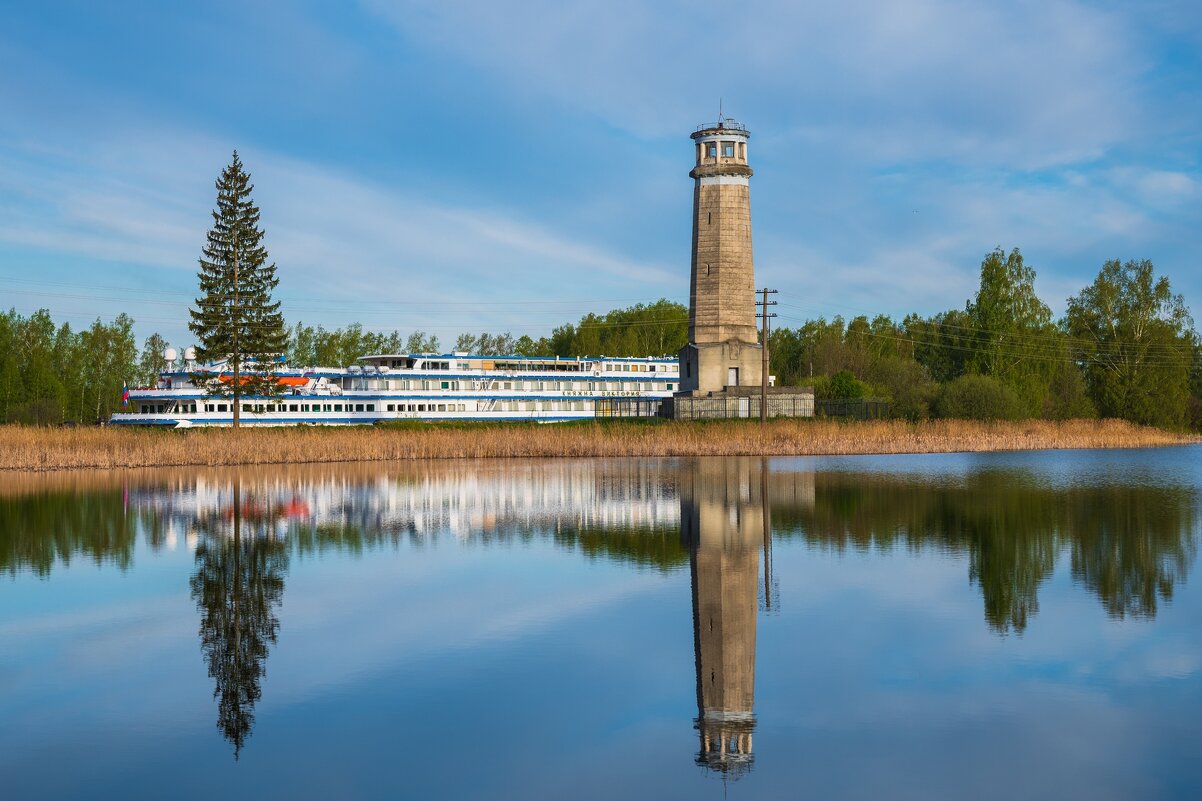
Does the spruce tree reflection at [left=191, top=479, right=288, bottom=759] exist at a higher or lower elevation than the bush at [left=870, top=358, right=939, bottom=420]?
lower

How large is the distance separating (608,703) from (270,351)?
5471cm

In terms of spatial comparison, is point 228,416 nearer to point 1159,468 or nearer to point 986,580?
point 1159,468

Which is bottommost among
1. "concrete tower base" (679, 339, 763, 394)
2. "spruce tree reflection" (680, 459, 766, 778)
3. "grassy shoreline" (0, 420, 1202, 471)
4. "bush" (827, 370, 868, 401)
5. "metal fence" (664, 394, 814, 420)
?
"spruce tree reflection" (680, 459, 766, 778)

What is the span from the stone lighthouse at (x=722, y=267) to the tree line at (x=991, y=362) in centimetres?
1038

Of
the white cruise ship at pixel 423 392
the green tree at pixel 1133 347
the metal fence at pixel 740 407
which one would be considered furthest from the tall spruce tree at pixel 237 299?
the green tree at pixel 1133 347

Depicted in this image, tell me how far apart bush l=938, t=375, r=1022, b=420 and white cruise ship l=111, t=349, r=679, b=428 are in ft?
67.7

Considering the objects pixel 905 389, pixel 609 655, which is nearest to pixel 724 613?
pixel 609 655

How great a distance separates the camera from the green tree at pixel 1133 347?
7762 centimetres

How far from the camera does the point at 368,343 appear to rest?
Result: 11344 centimetres

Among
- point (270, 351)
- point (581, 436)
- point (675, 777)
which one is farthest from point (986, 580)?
point (270, 351)

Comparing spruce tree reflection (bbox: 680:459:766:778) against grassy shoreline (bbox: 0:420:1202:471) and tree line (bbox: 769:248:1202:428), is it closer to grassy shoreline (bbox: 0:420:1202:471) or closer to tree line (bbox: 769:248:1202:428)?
grassy shoreline (bbox: 0:420:1202:471)

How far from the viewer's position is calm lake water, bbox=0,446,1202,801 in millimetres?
9742

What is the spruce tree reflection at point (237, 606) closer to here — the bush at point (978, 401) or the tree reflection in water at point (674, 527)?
the tree reflection in water at point (674, 527)

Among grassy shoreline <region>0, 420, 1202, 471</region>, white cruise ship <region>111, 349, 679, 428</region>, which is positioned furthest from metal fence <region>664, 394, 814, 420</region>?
white cruise ship <region>111, 349, 679, 428</region>
